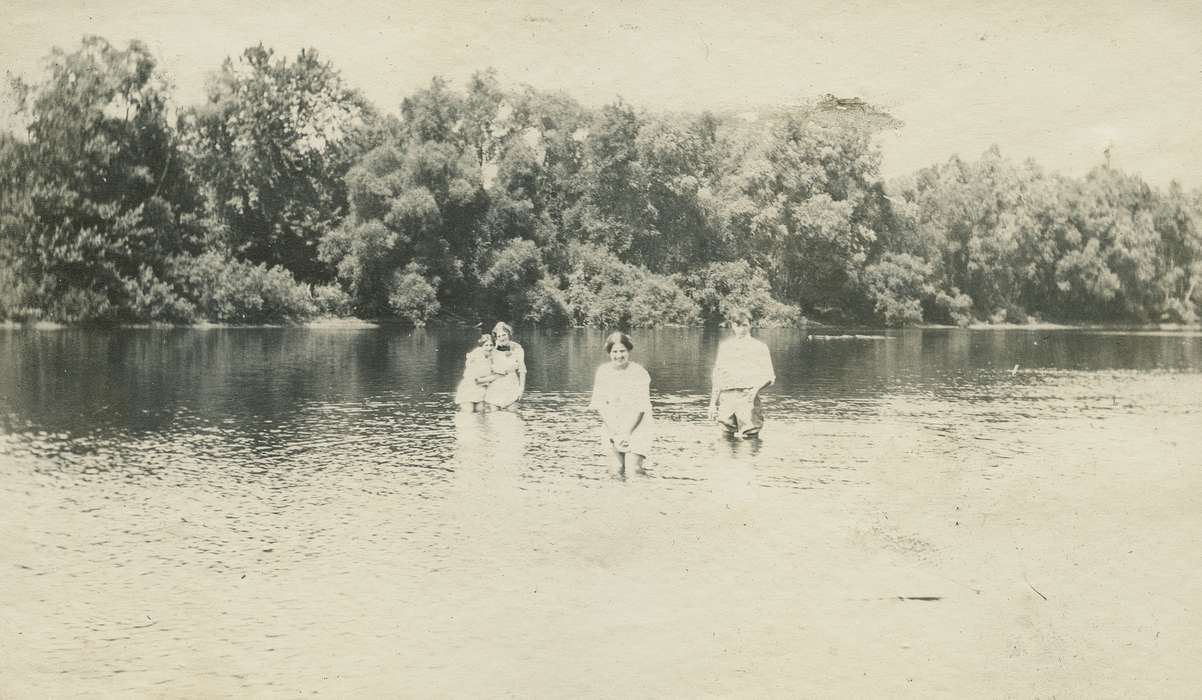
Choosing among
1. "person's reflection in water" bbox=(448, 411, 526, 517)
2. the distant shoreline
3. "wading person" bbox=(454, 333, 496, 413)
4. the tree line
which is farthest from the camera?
the distant shoreline

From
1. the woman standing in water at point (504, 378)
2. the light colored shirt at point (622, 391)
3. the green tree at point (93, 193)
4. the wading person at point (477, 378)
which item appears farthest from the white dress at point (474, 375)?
the green tree at point (93, 193)

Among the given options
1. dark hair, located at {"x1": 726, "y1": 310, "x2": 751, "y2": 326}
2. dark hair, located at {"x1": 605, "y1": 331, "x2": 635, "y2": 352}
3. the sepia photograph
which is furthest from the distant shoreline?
dark hair, located at {"x1": 605, "y1": 331, "x2": 635, "y2": 352}

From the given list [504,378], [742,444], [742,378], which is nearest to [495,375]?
[504,378]

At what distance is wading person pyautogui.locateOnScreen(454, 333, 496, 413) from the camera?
14.5 metres

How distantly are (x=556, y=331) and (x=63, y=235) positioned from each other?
10.5m

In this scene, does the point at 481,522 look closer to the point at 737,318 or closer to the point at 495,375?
the point at 737,318

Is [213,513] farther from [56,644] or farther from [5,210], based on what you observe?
[5,210]

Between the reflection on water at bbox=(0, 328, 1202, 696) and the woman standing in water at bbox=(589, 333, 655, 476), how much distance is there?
456 millimetres

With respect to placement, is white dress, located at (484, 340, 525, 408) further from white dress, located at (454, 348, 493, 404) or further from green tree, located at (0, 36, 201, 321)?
green tree, located at (0, 36, 201, 321)

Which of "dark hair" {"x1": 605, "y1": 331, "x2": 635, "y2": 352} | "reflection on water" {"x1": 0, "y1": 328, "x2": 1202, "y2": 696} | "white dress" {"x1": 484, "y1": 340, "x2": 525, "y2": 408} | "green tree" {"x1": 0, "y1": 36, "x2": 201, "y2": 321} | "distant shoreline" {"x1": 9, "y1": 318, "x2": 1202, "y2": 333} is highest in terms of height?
"green tree" {"x1": 0, "y1": 36, "x2": 201, "y2": 321}

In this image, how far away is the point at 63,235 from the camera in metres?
15.1

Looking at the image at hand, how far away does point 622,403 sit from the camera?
9.86 metres

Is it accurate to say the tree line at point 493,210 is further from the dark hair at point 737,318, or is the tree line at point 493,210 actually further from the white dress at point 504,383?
the white dress at point 504,383

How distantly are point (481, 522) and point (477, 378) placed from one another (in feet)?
21.0
